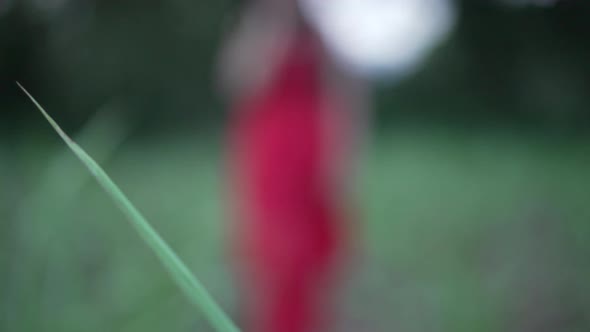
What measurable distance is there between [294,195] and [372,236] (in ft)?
3.18

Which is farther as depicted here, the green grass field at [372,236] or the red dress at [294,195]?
the red dress at [294,195]

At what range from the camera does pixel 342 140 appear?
0.82 m

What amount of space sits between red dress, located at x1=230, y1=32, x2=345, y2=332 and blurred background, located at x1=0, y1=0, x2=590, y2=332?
78mm

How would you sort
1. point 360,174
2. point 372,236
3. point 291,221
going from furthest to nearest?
point 360,174, point 372,236, point 291,221

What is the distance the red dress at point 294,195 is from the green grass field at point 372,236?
3.2 inches

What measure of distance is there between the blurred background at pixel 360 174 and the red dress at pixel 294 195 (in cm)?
8

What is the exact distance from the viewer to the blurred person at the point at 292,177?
65 cm

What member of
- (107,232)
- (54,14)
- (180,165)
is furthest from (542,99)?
(107,232)

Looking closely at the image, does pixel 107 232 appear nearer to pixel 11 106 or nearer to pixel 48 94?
pixel 11 106

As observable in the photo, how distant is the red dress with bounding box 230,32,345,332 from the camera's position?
2.11 feet

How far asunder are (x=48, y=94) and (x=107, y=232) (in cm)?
194

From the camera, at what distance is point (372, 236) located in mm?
1606

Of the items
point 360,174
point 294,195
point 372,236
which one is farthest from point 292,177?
point 360,174

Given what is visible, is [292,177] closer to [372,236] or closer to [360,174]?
[372,236]
